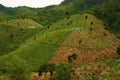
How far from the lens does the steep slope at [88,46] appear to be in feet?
392

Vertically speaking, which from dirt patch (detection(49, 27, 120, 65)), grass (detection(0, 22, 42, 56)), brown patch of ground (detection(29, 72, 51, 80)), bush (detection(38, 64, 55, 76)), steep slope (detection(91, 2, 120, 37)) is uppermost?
steep slope (detection(91, 2, 120, 37))

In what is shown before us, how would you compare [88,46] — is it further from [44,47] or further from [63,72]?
[63,72]

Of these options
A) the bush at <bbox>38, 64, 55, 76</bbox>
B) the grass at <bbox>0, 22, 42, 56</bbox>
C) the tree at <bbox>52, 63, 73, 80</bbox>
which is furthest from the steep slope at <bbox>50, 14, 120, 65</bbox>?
the grass at <bbox>0, 22, 42, 56</bbox>

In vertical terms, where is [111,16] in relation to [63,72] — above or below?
above

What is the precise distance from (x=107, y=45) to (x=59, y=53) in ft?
71.5

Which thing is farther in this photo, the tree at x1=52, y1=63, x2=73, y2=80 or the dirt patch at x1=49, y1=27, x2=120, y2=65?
the dirt patch at x1=49, y1=27, x2=120, y2=65

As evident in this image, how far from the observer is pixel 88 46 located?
413ft

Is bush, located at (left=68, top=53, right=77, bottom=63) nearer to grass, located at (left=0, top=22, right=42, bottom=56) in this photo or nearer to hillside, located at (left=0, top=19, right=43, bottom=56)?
hillside, located at (left=0, top=19, right=43, bottom=56)

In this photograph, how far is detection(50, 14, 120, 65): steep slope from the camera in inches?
4700

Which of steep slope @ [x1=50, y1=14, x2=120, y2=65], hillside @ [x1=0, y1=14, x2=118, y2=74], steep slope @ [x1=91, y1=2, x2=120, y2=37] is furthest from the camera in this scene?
steep slope @ [x1=91, y1=2, x2=120, y2=37]

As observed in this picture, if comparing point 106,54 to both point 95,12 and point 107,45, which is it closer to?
point 107,45

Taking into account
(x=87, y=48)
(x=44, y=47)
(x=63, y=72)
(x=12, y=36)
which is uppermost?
(x=63, y=72)

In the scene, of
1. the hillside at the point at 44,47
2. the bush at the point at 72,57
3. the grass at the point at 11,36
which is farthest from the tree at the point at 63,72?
the grass at the point at 11,36

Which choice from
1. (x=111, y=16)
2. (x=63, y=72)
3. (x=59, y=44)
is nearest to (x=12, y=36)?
(x=59, y=44)
